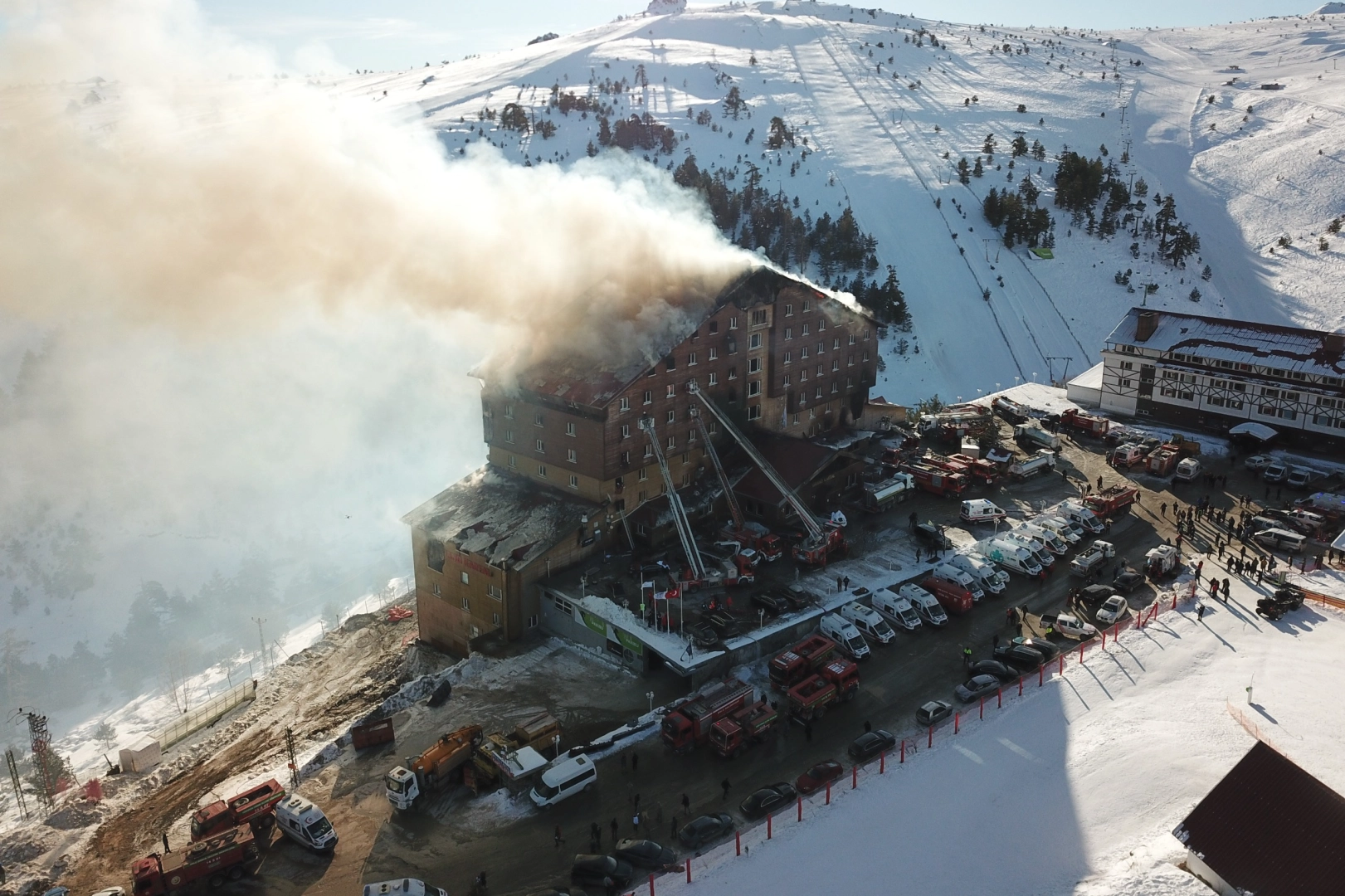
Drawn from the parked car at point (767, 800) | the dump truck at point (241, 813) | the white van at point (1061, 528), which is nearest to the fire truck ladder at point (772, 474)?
the white van at point (1061, 528)

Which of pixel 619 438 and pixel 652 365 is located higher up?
pixel 652 365

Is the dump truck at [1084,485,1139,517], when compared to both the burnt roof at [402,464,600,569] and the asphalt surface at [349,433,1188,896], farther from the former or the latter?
the burnt roof at [402,464,600,569]

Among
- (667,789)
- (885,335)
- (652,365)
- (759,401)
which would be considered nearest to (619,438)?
(652,365)

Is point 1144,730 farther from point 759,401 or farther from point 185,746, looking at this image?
point 185,746

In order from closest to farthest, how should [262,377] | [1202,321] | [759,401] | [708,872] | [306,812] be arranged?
[708,872]
[306,812]
[759,401]
[1202,321]
[262,377]

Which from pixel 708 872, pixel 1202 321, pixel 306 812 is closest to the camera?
pixel 708 872

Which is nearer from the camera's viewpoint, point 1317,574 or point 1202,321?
point 1317,574

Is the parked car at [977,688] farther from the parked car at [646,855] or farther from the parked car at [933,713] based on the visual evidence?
the parked car at [646,855]

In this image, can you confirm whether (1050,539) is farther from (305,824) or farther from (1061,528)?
(305,824)

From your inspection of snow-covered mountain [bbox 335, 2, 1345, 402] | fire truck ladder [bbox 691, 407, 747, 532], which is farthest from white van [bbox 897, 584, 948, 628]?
snow-covered mountain [bbox 335, 2, 1345, 402]
